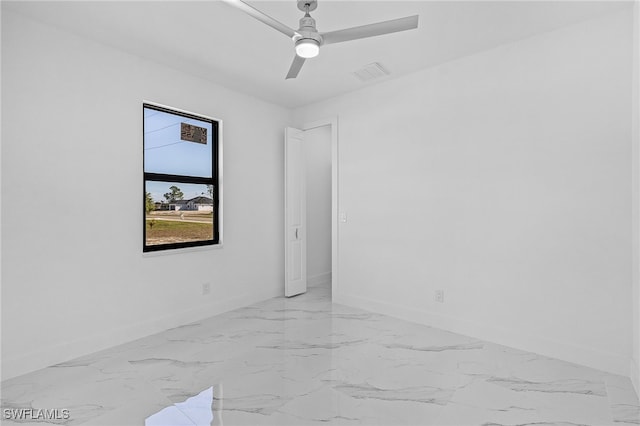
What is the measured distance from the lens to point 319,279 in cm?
557

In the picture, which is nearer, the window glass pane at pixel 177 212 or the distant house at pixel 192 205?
the window glass pane at pixel 177 212

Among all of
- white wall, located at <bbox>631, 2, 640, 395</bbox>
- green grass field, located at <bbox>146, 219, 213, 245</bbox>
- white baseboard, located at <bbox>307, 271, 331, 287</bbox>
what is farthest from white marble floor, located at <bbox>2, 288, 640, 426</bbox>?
white baseboard, located at <bbox>307, 271, 331, 287</bbox>

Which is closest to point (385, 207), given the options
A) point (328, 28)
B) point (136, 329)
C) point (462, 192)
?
point (462, 192)

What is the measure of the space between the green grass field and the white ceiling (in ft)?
5.22

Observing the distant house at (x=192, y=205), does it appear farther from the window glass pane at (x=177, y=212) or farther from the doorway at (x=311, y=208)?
the doorway at (x=311, y=208)

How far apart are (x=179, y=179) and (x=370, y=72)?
2303 mm

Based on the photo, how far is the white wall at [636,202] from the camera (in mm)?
2303

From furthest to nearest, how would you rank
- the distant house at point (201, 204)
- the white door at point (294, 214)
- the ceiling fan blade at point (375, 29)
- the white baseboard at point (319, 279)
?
the white baseboard at point (319, 279) → the white door at point (294, 214) → the distant house at point (201, 204) → the ceiling fan blade at point (375, 29)

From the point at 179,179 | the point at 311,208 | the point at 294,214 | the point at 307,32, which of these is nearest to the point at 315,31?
the point at 307,32

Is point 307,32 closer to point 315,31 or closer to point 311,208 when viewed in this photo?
point 315,31

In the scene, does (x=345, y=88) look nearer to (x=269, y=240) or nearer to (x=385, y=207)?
(x=385, y=207)

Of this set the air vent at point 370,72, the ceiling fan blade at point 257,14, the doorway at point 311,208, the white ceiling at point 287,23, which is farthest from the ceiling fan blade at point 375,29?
the doorway at point 311,208

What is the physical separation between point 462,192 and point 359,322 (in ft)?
5.56

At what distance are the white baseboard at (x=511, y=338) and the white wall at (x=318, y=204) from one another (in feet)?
5.02
